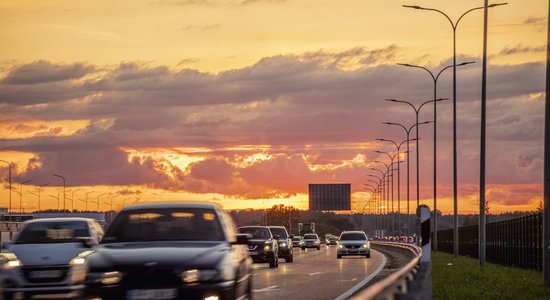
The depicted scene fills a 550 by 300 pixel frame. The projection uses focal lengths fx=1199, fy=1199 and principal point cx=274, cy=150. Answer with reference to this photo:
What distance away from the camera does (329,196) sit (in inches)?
7313

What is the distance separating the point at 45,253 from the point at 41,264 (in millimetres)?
303

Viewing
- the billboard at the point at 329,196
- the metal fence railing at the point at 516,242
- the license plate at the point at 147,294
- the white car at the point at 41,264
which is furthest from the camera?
the billboard at the point at 329,196

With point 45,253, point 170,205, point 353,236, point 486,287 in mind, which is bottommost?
point 486,287

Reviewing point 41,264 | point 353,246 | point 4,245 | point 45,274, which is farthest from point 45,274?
point 353,246

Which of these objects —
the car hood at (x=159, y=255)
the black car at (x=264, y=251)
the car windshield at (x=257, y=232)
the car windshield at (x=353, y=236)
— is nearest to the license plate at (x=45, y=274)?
Result: the car hood at (x=159, y=255)

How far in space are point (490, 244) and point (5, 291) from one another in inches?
1637

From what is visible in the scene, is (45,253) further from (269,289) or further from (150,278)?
(150,278)

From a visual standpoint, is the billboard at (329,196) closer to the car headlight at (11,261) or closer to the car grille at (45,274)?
the car grille at (45,274)

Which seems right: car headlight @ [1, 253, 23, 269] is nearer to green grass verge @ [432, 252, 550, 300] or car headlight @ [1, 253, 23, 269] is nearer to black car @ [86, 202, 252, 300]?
black car @ [86, 202, 252, 300]

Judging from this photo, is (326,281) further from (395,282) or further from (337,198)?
(337,198)

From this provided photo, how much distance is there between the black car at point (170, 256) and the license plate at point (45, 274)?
6269 mm

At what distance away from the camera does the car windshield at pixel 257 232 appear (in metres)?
49.2

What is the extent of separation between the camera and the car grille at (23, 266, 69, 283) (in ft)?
74.3

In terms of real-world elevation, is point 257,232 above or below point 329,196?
below
